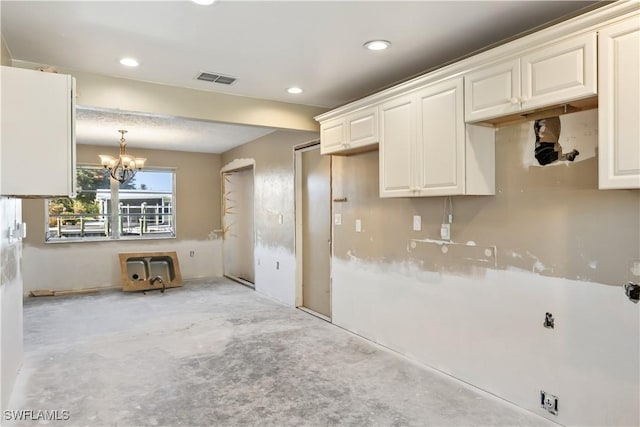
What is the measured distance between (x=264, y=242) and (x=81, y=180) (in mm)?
3396

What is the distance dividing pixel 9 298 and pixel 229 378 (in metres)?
1.62

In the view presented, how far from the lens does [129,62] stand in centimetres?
309

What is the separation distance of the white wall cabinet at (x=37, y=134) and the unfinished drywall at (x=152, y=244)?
5151 mm

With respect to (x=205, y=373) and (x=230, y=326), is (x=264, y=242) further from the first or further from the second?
(x=205, y=373)

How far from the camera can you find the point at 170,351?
381 cm

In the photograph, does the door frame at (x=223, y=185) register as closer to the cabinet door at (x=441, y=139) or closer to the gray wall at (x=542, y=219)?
the gray wall at (x=542, y=219)

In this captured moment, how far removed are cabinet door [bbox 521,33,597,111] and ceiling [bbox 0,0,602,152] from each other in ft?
1.05

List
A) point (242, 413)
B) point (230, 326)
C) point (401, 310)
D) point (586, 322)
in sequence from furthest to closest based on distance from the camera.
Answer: point (230, 326) → point (401, 310) → point (242, 413) → point (586, 322)

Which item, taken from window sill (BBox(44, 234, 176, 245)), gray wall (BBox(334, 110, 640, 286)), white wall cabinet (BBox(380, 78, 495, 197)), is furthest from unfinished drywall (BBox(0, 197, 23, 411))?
window sill (BBox(44, 234, 176, 245))

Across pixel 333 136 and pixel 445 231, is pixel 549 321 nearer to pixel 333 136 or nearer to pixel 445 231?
pixel 445 231

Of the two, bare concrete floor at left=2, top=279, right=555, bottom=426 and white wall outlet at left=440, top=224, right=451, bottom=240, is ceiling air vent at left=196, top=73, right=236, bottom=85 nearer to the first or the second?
white wall outlet at left=440, top=224, right=451, bottom=240

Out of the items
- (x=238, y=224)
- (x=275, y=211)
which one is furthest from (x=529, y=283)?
(x=238, y=224)

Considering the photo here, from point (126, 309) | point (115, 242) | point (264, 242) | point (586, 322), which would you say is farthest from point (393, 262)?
point (115, 242)

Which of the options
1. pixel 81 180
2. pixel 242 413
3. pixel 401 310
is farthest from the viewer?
pixel 81 180
